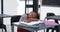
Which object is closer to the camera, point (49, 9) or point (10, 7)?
point (49, 9)

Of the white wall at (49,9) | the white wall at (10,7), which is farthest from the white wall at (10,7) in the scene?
the white wall at (49,9)

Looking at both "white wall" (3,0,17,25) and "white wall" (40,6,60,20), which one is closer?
"white wall" (40,6,60,20)

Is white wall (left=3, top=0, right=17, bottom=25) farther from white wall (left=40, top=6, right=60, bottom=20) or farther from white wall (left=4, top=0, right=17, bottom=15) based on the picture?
white wall (left=40, top=6, right=60, bottom=20)

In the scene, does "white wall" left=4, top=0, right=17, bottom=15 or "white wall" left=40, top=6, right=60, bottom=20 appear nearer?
"white wall" left=40, top=6, right=60, bottom=20

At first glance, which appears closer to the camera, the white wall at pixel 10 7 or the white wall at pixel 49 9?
the white wall at pixel 49 9

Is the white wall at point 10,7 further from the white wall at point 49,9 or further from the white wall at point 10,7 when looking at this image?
the white wall at point 49,9

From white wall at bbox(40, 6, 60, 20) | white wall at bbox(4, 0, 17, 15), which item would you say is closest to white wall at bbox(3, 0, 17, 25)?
white wall at bbox(4, 0, 17, 15)

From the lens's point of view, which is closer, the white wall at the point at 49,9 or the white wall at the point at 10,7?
the white wall at the point at 49,9

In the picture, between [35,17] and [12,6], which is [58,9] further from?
[35,17]

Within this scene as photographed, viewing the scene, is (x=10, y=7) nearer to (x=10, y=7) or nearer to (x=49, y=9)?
(x=10, y=7)

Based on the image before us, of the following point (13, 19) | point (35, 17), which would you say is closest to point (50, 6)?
point (13, 19)

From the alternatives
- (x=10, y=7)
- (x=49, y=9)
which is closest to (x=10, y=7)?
(x=10, y=7)

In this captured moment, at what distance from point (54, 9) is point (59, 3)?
0.86 ft

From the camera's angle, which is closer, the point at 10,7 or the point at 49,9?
the point at 49,9
